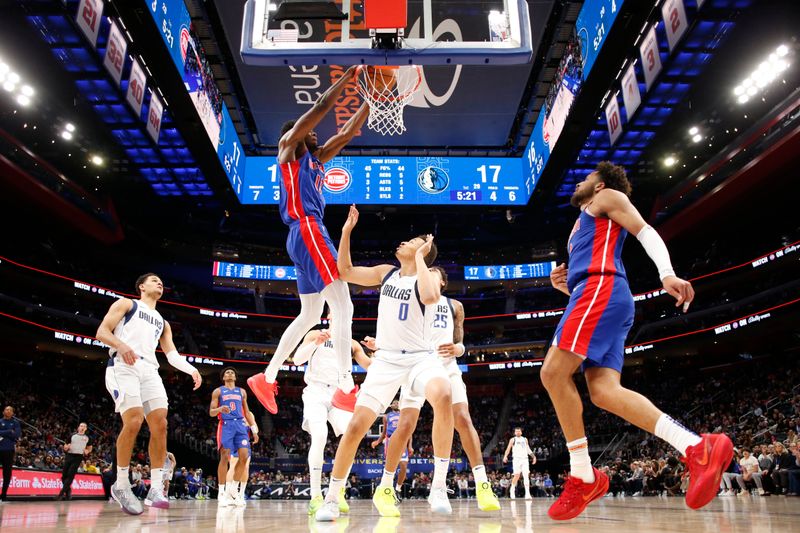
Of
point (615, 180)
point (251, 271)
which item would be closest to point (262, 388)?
point (615, 180)

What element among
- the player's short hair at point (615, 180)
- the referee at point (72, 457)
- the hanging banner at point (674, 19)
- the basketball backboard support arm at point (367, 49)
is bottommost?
the referee at point (72, 457)

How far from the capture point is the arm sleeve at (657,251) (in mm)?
3742

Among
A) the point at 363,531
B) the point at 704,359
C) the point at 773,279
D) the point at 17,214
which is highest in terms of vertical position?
the point at 17,214

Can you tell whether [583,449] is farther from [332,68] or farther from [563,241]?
[563,241]

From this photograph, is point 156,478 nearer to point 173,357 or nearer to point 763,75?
point 173,357

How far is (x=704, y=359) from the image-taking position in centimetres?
3089

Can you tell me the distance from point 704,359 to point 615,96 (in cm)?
1937

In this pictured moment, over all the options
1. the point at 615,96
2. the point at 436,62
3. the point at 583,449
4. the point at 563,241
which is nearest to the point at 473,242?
the point at 563,241

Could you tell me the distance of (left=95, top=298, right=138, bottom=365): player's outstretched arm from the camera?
594 cm

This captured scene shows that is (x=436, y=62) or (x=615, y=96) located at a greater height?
(x=615, y=96)

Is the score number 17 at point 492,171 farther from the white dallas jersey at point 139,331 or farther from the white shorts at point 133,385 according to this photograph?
the white shorts at point 133,385

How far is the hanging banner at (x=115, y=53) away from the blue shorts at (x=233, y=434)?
907cm

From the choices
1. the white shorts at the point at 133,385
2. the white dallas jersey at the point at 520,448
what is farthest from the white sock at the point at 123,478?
the white dallas jersey at the point at 520,448

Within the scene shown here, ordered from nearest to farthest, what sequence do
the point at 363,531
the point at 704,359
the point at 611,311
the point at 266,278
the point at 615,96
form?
the point at 363,531
the point at 611,311
the point at 615,96
the point at 704,359
the point at 266,278
